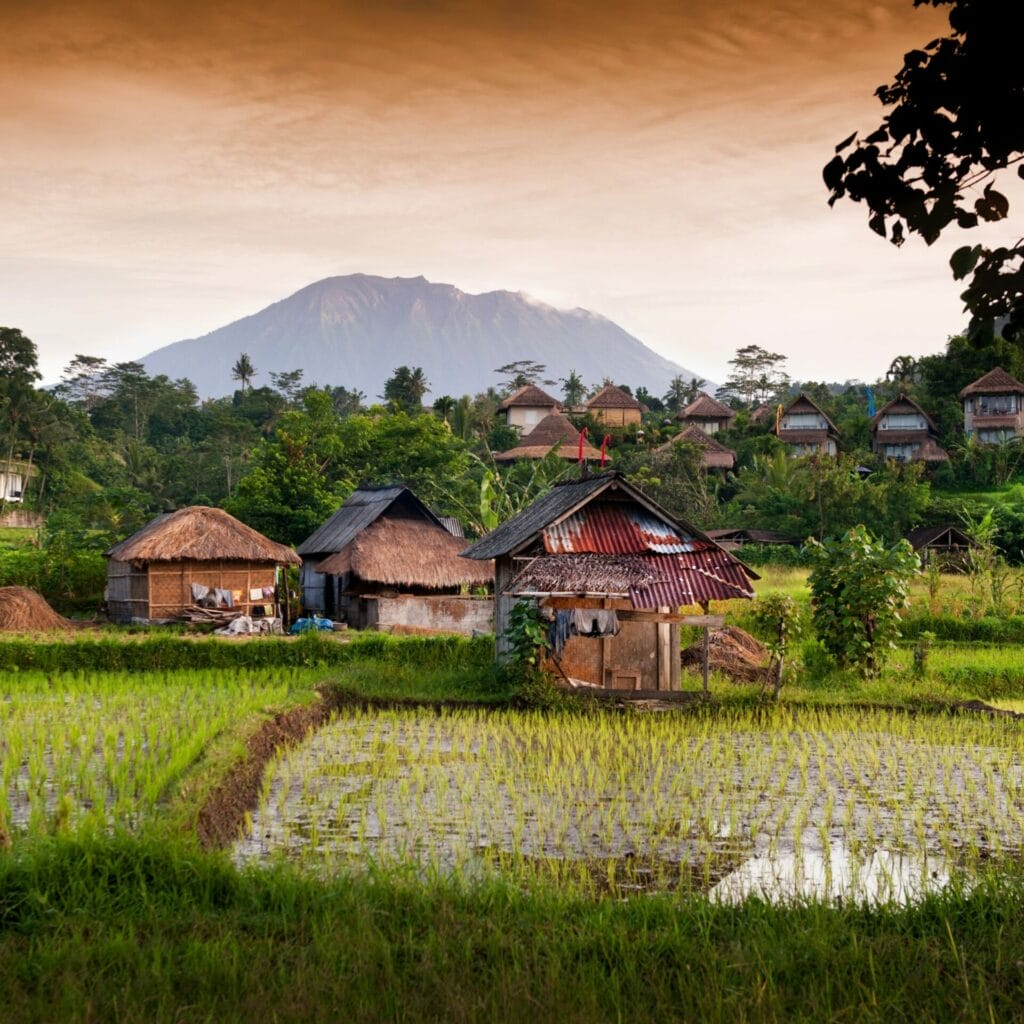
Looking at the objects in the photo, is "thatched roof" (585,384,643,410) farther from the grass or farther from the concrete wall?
the grass

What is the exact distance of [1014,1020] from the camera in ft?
14.2

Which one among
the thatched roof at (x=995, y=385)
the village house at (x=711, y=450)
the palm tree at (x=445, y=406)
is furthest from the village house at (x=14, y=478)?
the thatched roof at (x=995, y=385)

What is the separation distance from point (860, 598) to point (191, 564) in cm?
1383

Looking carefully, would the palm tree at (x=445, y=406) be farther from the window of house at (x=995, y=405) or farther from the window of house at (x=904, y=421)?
the window of house at (x=995, y=405)

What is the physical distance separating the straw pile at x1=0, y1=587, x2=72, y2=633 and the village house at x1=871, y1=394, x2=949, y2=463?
31728 mm

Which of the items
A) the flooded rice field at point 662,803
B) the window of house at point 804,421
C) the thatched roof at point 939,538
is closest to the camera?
the flooded rice field at point 662,803

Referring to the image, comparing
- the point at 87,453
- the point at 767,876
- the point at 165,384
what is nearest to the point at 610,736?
the point at 767,876

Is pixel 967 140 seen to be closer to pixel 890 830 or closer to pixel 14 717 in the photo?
pixel 890 830

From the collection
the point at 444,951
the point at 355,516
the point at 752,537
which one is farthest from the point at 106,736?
the point at 752,537

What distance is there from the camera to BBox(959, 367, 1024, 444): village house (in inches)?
1705

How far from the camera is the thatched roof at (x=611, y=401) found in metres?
52.7

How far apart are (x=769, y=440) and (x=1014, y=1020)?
133 feet

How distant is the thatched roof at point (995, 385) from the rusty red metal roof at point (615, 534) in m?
32.3

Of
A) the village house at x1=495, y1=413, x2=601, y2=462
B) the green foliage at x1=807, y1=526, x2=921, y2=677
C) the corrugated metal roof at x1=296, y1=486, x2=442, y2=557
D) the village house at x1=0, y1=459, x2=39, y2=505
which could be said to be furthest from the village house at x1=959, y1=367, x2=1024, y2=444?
the village house at x1=0, y1=459, x2=39, y2=505
